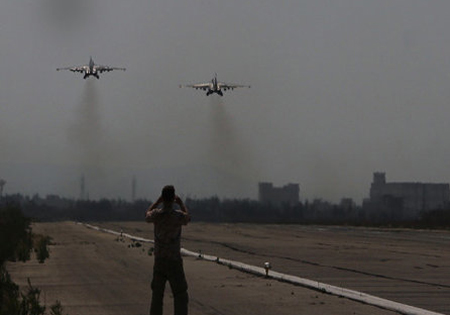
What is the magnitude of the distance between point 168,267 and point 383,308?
269 inches

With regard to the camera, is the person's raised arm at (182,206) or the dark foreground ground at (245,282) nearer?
the person's raised arm at (182,206)

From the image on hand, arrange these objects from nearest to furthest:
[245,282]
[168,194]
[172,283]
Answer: [168,194]
[172,283]
[245,282]

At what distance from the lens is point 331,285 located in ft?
81.6

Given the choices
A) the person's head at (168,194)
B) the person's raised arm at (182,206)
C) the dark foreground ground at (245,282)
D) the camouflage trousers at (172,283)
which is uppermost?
the person's head at (168,194)

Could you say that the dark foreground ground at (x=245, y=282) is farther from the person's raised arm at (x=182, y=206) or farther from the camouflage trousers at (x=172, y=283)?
the person's raised arm at (x=182, y=206)

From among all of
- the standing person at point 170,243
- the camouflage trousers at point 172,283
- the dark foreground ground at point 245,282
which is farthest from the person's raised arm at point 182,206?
the dark foreground ground at point 245,282

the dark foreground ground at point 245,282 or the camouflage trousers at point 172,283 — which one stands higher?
the camouflage trousers at point 172,283

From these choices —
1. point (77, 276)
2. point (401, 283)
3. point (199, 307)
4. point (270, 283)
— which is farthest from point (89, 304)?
point (401, 283)

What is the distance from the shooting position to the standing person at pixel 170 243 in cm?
1366

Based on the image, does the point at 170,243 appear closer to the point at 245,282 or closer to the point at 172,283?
the point at 172,283

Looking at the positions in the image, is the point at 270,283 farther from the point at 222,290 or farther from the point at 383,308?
the point at 383,308

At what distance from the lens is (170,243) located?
13.8 metres

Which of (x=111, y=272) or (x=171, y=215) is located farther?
(x=111, y=272)

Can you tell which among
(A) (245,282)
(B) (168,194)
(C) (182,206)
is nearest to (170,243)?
(C) (182,206)
